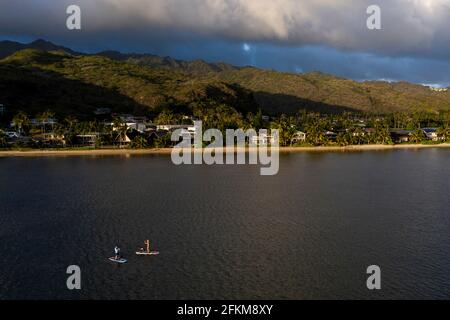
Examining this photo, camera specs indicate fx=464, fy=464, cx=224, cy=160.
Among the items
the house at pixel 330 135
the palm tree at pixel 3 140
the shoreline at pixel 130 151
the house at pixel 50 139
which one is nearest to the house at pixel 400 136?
the shoreline at pixel 130 151

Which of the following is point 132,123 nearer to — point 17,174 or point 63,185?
point 17,174

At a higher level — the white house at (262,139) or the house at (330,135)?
the house at (330,135)

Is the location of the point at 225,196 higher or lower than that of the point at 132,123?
lower

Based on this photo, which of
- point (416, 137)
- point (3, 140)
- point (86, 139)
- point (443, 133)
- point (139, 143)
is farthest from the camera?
point (443, 133)

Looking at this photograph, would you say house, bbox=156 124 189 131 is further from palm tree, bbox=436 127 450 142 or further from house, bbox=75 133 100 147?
palm tree, bbox=436 127 450 142

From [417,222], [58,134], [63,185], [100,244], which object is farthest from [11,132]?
[417,222]

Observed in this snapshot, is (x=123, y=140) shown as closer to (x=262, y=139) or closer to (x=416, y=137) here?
(x=262, y=139)

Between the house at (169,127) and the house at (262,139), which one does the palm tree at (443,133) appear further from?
the house at (169,127)

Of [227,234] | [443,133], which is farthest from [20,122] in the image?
[443,133]
